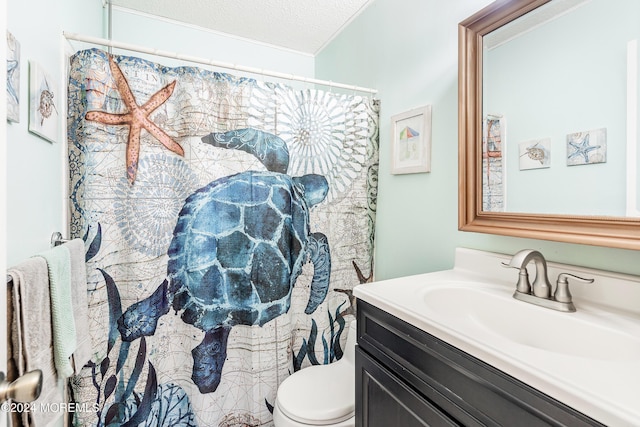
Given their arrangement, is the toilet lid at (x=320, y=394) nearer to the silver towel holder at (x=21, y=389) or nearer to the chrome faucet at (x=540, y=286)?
the chrome faucet at (x=540, y=286)

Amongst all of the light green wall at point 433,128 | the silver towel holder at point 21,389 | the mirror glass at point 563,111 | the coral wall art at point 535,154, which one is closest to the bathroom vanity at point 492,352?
the light green wall at point 433,128

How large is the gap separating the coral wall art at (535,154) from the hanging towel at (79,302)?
1.62 meters

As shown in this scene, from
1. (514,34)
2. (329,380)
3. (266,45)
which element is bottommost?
(329,380)

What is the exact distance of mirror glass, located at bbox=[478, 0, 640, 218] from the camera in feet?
2.67

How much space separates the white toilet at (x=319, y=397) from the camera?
1.18 metres

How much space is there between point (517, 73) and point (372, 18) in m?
1.07

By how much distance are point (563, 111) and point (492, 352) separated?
0.81 m

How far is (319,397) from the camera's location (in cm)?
130

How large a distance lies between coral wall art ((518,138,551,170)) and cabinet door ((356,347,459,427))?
85 centimetres

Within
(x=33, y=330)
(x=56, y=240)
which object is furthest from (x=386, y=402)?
(x=56, y=240)

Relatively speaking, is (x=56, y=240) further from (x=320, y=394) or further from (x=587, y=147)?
(x=587, y=147)

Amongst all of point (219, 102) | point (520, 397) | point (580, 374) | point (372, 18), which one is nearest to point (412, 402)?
point (520, 397)

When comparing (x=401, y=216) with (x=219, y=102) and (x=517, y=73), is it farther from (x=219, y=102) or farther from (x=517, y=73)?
(x=219, y=102)

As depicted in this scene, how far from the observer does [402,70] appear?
1568 millimetres
